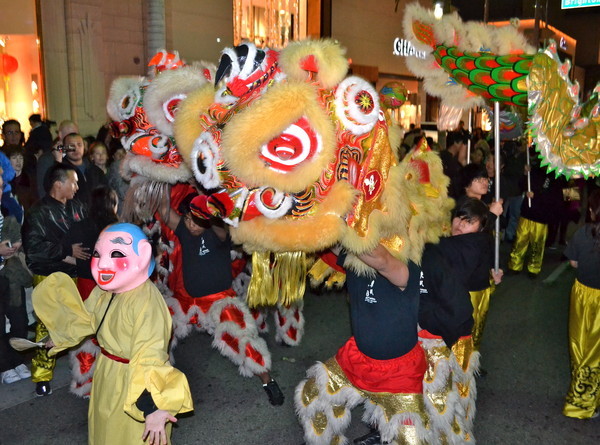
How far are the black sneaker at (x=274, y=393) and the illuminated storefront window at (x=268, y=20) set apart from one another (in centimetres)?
1026

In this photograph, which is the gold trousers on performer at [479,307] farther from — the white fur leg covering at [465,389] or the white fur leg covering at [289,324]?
the white fur leg covering at [289,324]

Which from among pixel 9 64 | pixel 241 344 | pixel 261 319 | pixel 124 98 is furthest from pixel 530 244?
pixel 9 64

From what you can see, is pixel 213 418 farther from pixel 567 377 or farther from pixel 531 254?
pixel 531 254

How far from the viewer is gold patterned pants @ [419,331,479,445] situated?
301cm

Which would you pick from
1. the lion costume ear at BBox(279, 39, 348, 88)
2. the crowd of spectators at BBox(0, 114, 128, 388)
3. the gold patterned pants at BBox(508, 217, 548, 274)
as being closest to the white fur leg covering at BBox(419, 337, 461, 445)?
the lion costume ear at BBox(279, 39, 348, 88)

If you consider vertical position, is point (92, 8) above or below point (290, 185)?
above

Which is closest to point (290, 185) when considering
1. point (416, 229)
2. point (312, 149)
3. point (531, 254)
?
point (312, 149)

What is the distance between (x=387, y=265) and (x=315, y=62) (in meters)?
0.99

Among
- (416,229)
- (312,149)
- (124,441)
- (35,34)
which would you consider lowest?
(124,441)

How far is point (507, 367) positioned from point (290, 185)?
3783mm

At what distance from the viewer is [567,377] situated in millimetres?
5039

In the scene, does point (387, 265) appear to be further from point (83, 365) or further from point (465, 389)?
point (83, 365)

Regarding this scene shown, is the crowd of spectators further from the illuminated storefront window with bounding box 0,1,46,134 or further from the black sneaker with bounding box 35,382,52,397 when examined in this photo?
the illuminated storefront window with bounding box 0,1,46,134

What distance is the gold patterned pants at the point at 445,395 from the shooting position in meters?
3.01
